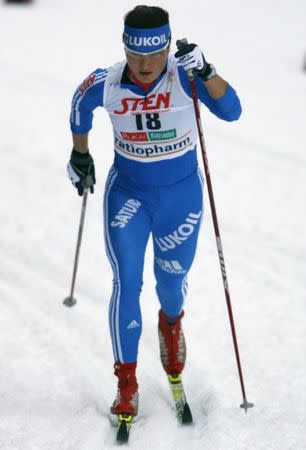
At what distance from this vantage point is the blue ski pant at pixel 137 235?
4352mm

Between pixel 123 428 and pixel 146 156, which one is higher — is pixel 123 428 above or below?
below

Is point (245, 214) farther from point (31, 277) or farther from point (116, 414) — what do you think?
point (116, 414)

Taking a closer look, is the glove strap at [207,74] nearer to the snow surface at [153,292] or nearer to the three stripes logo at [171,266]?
the three stripes logo at [171,266]

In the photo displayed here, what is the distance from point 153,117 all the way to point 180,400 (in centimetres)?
211

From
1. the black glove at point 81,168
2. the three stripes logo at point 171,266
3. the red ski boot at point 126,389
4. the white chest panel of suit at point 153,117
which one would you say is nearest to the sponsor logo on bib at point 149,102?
the white chest panel of suit at point 153,117

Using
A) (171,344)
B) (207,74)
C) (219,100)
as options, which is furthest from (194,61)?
(171,344)

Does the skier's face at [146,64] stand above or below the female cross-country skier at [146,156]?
above

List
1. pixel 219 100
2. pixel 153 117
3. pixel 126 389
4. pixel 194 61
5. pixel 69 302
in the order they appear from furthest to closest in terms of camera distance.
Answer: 1. pixel 69 302
2. pixel 126 389
3. pixel 153 117
4. pixel 219 100
5. pixel 194 61

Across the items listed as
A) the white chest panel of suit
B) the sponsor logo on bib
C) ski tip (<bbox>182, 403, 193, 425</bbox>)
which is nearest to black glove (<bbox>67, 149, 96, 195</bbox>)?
the white chest panel of suit

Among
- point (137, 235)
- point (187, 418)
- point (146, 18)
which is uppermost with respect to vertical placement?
point (146, 18)

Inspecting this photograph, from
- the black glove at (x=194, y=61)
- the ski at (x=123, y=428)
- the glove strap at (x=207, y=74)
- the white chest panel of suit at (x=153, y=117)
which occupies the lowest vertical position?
the ski at (x=123, y=428)

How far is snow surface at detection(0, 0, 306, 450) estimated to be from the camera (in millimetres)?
4684

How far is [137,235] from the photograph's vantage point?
14.4 ft

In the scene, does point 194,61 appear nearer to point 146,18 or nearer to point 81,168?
point 146,18
